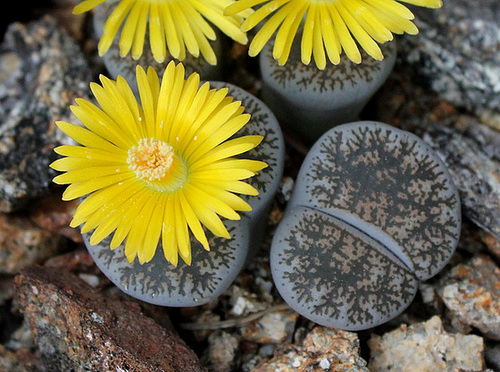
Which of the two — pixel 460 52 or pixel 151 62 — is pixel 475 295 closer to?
pixel 460 52

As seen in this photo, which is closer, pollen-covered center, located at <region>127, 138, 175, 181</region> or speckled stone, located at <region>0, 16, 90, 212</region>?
pollen-covered center, located at <region>127, 138, 175, 181</region>

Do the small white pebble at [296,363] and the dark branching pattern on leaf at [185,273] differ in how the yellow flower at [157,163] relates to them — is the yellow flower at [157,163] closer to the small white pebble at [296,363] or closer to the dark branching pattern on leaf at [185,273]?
the dark branching pattern on leaf at [185,273]

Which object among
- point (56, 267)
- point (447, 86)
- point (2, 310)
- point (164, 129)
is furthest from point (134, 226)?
point (447, 86)

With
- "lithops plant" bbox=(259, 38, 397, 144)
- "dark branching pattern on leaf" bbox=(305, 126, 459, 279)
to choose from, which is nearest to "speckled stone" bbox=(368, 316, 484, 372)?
"dark branching pattern on leaf" bbox=(305, 126, 459, 279)

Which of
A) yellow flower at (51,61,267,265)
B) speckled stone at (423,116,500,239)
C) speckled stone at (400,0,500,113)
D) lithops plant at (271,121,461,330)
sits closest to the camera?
yellow flower at (51,61,267,265)

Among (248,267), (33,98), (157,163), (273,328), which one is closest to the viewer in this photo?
(157,163)

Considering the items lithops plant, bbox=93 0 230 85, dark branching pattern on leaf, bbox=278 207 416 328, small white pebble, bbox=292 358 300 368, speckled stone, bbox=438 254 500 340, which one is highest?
lithops plant, bbox=93 0 230 85

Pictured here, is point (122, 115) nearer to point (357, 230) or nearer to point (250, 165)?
point (250, 165)

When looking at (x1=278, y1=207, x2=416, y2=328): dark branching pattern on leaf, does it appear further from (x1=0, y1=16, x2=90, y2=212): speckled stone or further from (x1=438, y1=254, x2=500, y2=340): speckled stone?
(x1=0, y1=16, x2=90, y2=212): speckled stone

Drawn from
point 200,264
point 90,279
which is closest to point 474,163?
point 200,264
